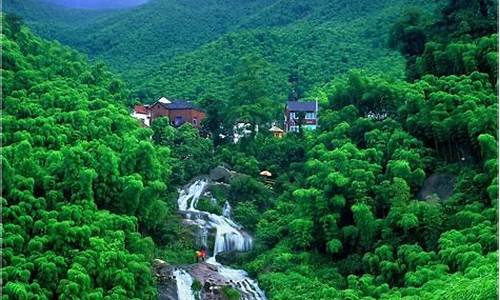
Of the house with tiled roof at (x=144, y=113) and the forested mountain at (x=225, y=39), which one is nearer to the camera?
the house with tiled roof at (x=144, y=113)

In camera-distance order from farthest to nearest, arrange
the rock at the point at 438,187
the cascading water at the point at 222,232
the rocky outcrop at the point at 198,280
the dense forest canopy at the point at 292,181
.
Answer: the cascading water at the point at 222,232
the rock at the point at 438,187
the rocky outcrop at the point at 198,280
the dense forest canopy at the point at 292,181

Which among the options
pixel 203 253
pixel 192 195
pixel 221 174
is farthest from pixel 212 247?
pixel 221 174

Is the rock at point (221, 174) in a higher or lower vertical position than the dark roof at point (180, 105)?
lower

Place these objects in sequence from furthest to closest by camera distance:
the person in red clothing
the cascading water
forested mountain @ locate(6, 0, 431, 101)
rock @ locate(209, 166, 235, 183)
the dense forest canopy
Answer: forested mountain @ locate(6, 0, 431, 101), rock @ locate(209, 166, 235, 183), the person in red clothing, the cascading water, the dense forest canopy

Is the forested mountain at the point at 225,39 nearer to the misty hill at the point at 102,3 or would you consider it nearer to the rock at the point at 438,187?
the misty hill at the point at 102,3

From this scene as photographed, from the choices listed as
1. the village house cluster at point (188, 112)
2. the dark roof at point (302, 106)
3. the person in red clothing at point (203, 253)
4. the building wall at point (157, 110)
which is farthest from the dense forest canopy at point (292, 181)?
the building wall at point (157, 110)

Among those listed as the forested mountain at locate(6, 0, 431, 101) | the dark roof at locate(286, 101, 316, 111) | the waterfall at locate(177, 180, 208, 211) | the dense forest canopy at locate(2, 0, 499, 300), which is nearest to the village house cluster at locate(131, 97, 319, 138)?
the dark roof at locate(286, 101, 316, 111)

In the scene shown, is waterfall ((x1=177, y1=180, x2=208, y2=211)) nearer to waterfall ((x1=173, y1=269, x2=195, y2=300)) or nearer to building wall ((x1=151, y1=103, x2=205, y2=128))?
waterfall ((x1=173, y1=269, x2=195, y2=300))
